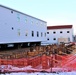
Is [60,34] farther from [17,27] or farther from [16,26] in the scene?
[16,26]

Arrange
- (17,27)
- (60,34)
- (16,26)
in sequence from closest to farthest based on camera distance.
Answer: (16,26) → (17,27) → (60,34)

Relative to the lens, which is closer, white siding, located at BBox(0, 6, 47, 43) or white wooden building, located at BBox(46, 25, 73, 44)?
white siding, located at BBox(0, 6, 47, 43)

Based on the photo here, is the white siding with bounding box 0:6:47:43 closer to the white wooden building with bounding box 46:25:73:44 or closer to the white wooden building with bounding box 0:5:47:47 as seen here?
the white wooden building with bounding box 0:5:47:47

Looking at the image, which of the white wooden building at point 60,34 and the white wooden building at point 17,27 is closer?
the white wooden building at point 17,27

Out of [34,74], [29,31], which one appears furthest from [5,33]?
[34,74]

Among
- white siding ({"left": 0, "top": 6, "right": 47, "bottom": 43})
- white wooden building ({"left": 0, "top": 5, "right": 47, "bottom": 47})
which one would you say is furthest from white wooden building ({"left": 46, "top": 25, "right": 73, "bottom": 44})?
white siding ({"left": 0, "top": 6, "right": 47, "bottom": 43})

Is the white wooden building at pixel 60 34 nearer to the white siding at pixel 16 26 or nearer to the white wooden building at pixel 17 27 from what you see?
the white wooden building at pixel 17 27

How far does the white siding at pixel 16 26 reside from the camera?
67.1 feet

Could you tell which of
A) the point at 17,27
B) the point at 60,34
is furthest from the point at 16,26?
the point at 60,34

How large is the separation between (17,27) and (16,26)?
0.36 meters

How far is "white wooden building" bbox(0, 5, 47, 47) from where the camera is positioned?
67.2 ft

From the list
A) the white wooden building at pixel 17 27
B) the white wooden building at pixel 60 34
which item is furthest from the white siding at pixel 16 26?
the white wooden building at pixel 60 34

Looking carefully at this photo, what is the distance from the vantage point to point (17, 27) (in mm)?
24047

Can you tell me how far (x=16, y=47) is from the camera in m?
26.9
